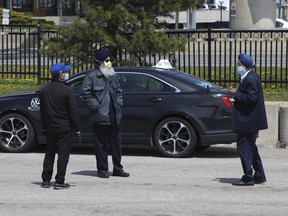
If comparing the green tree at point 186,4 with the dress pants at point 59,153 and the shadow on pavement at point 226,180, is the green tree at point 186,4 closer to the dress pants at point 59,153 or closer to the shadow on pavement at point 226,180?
the shadow on pavement at point 226,180

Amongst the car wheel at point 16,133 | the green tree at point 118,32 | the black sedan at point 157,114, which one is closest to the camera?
the black sedan at point 157,114

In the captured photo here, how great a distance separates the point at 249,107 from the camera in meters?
9.60

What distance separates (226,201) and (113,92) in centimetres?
245

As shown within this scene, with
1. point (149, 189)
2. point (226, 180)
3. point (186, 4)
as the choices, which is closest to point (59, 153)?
point (149, 189)

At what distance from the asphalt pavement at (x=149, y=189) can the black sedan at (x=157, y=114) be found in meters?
0.30

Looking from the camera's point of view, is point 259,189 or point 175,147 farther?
point 175,147

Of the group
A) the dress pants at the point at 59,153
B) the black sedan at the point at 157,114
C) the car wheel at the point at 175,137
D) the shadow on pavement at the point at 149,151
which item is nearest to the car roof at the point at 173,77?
the black sedan at the point at 157,114

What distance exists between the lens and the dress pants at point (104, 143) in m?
10.4

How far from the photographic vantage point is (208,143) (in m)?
12.2

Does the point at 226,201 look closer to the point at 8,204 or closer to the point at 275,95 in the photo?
the point at 8,204

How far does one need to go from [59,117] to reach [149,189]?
4.82ft

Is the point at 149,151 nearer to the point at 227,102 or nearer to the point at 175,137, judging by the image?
the point at 175,137

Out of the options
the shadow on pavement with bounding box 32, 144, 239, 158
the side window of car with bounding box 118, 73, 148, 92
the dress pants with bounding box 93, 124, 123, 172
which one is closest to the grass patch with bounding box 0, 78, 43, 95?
the shadow on pavement with bounding box 32, 144, 239, 158

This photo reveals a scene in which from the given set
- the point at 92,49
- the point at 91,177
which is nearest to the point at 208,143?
the point at 91,177
